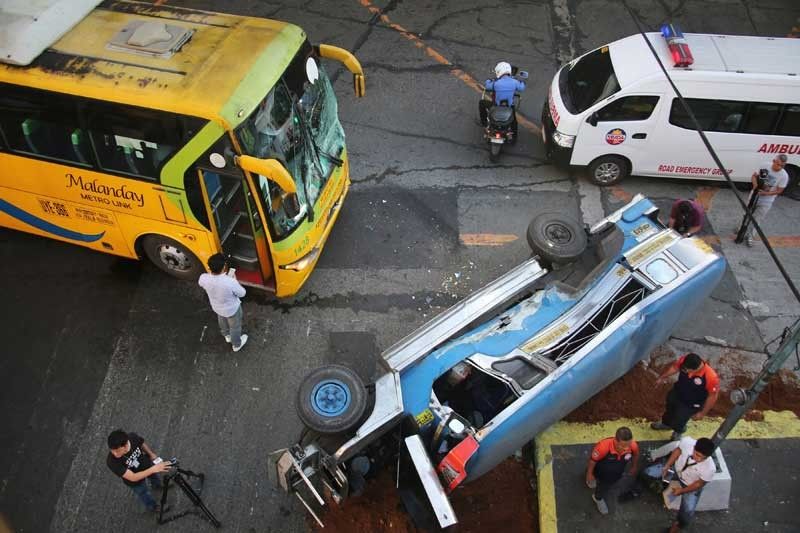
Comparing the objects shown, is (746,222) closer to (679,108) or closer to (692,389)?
(679,108)

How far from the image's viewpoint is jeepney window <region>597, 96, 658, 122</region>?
8.95m

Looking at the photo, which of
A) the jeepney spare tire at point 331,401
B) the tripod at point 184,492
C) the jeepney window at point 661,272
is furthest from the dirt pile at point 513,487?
the jeepney window at point 661,272

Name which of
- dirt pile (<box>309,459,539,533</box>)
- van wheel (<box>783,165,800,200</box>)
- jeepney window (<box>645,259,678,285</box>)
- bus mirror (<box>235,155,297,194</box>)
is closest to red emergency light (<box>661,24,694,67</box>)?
van wheel (<box>783,165,800,200</box>)

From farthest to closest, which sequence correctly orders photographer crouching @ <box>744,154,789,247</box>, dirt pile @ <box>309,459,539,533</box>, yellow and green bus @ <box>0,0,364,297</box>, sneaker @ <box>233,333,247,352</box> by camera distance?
photographer crouching @ <box>744,154,789,247</box> → sneaker @ <box>233,333,247,352</box> → yellow and green bus @ <box>0,0,364,297</box> → dirt pile @ <box>309,459,539,533</box>

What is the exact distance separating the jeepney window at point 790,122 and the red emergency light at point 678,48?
1.53 m

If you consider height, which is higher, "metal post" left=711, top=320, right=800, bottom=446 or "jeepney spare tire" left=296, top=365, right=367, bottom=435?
"metal post" left=711, top=320, right=800, bottom=446

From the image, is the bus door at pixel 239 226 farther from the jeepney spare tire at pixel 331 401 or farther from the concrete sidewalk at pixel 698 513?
the concrete sidewalk at pixel 698 513

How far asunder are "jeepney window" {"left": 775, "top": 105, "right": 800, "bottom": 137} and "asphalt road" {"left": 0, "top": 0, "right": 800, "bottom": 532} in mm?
1159

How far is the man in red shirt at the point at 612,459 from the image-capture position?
18.1 ft

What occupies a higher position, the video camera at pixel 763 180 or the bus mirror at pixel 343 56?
the bus mirror at pixel 343 56

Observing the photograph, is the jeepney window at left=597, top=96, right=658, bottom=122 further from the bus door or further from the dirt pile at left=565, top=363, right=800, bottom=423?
the bus door

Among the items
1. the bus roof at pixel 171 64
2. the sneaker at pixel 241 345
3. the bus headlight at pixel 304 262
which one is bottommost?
the sneaker at pixel 241 345

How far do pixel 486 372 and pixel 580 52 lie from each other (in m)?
8.61

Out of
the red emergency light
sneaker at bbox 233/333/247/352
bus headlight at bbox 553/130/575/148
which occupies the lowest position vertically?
sneaker at bbox 233/333/247/352
